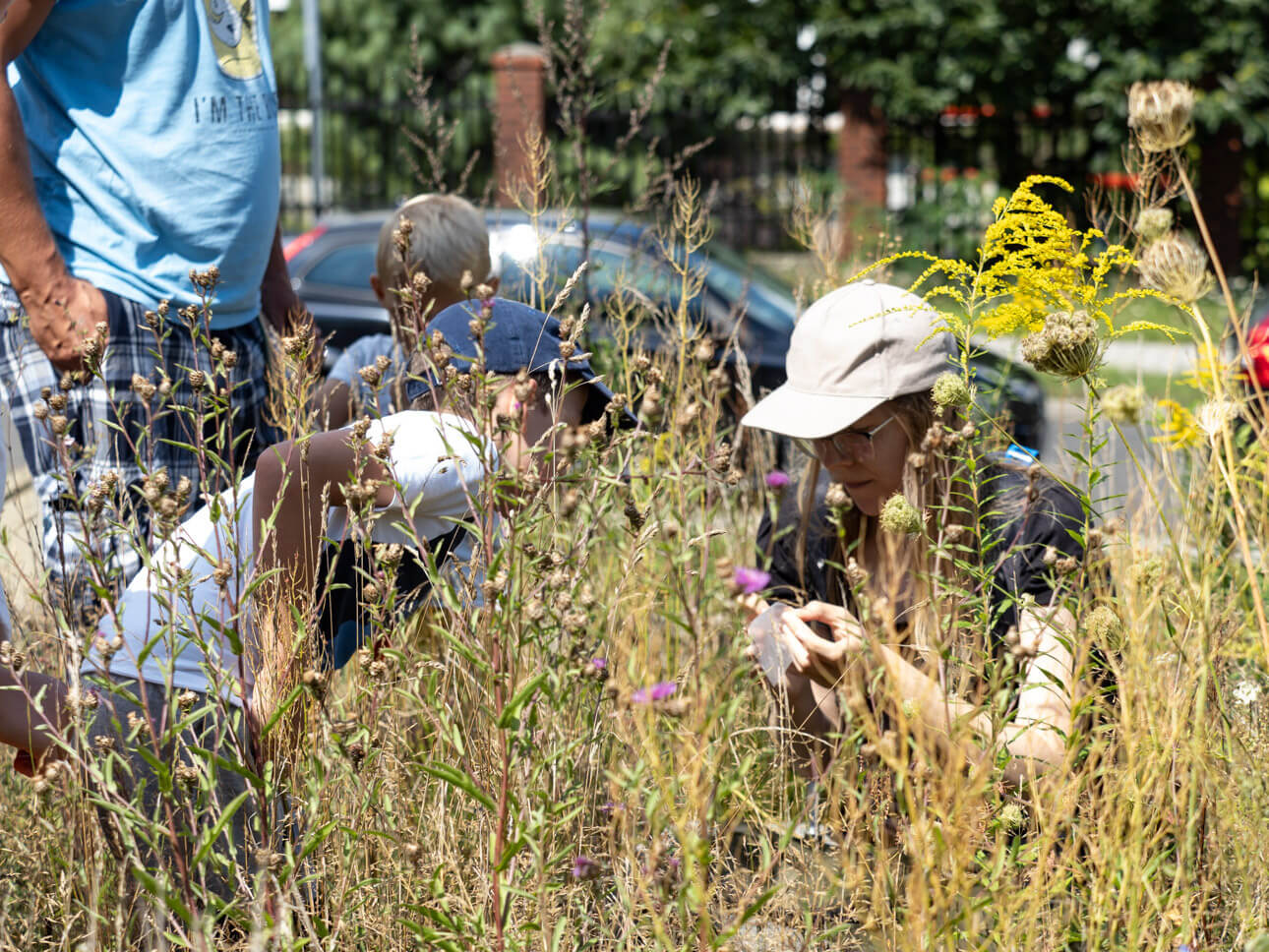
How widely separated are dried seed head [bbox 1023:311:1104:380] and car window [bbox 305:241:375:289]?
20.5 ft

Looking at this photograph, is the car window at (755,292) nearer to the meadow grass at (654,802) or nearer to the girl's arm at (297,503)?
the meadow grass at (654,802)

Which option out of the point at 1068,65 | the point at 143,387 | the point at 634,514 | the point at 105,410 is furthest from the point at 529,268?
the point at 1068,65

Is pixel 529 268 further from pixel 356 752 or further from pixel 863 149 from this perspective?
pixel 863 149

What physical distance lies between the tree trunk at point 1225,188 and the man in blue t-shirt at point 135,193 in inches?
520

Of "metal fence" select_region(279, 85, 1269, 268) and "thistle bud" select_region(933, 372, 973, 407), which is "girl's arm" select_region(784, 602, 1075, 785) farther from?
"metal fence" select_region(279, 85, 1269, 268)

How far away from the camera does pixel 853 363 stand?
7.20 ft

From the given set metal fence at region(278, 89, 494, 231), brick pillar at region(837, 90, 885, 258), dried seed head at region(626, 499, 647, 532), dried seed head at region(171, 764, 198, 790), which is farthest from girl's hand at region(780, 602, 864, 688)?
brick pillar at region(837, 90, 885, 258)

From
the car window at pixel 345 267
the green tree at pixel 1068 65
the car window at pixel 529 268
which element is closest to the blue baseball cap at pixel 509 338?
the car window at pixel 529 268

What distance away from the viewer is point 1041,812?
1.47 m

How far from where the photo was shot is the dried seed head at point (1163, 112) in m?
1.61

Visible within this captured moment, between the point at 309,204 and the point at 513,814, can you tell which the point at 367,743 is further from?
the point at 309,204

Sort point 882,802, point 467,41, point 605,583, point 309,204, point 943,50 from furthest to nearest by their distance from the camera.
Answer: point 467,41
point 309,204
point 943,50
point 605,583
point 882,802

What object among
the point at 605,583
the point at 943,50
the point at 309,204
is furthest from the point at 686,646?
the point at 309,204

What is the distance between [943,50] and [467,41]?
37.8ft
